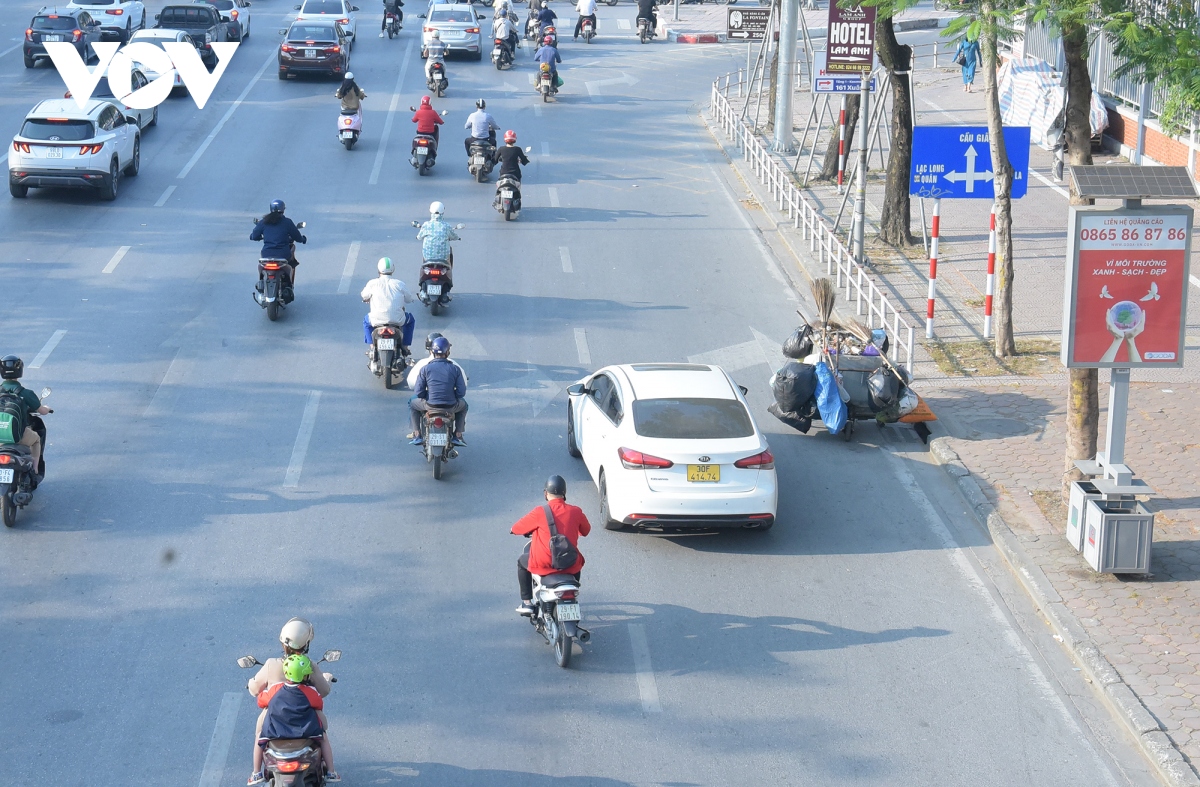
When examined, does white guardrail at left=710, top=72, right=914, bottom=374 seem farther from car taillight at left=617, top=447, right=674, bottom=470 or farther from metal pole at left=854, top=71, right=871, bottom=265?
car taillight at left=617, top=447, right=674, bottom=470

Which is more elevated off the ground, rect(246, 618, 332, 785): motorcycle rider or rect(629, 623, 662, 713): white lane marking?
rect(246, 618, 332, 785): motorcycle rider

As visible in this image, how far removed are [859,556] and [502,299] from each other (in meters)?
9.26

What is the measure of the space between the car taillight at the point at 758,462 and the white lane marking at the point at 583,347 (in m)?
5.38

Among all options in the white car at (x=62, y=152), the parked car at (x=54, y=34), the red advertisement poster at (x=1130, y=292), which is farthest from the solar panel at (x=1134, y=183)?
the parked car at (x=54, y=34)

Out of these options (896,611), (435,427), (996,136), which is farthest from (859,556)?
(996,136)

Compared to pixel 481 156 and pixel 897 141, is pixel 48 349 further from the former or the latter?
pixel 897 141

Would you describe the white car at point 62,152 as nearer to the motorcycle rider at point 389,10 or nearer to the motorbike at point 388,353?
the motorbike at point 388,353

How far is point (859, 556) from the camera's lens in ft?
41.6

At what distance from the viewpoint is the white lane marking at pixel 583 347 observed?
17.9m

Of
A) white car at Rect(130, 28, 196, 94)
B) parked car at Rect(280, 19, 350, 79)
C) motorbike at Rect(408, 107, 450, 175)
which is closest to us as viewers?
motorbike at Rect(408, 107, 450, 175)

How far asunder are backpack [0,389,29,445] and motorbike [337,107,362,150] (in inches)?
699

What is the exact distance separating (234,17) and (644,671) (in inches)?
1496

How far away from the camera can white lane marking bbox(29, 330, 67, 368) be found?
17156 millimetres

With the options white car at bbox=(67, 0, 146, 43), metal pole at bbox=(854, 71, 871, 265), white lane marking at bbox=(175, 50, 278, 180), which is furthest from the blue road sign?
white car at bbox=(67, 0, 146, 43)
